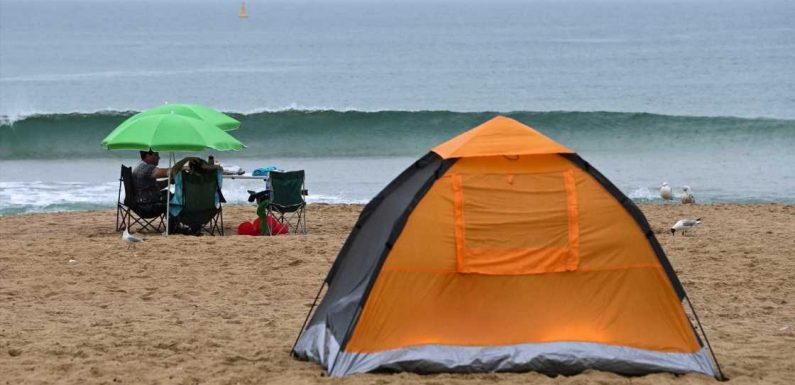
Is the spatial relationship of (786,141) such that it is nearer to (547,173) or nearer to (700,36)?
(547,173)

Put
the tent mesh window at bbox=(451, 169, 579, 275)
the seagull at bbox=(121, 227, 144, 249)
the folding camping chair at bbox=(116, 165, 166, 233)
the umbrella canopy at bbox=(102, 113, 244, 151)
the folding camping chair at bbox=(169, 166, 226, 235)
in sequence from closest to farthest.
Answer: the tent mesh window at bbox=(451, 169, 579, 275) → the seagull at bbox=(121, 227, 144, 249) → the umbrella canopy at bbox=(102, 113, 244, 151) → the folding camping chair at bbox=(169, 166, 226, 235) → the folding camping chair at bbox=(116, 165, 166, 233)

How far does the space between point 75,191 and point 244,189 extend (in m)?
2.57

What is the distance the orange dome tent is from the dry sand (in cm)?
15

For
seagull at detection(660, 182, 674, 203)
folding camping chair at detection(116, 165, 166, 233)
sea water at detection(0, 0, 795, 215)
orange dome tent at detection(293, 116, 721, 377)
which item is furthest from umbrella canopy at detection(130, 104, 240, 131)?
seagull at detection(660, 182, 674, 203)

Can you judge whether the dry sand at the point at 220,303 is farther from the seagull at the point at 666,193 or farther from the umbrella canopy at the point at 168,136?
the seagull at the point at 666,193

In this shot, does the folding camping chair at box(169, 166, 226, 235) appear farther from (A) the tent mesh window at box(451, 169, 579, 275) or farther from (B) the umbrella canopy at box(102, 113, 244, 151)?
(A) the tent mesh window at box(451, 169, 579, 275)

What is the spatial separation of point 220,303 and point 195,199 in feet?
10.5

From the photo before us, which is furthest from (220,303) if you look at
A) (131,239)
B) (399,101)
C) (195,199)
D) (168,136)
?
(399,101)

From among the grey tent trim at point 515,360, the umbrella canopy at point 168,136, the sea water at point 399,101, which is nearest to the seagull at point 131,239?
the umbrella canopy at point 168,136

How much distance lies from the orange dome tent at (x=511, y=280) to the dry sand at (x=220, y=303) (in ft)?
0.49

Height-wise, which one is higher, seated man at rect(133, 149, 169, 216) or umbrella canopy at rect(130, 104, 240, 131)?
umbrella canopy at rect(130, 104, 240, 131)

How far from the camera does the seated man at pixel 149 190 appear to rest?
1132cm

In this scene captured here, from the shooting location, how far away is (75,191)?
1691cm

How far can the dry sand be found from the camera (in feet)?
20.2
